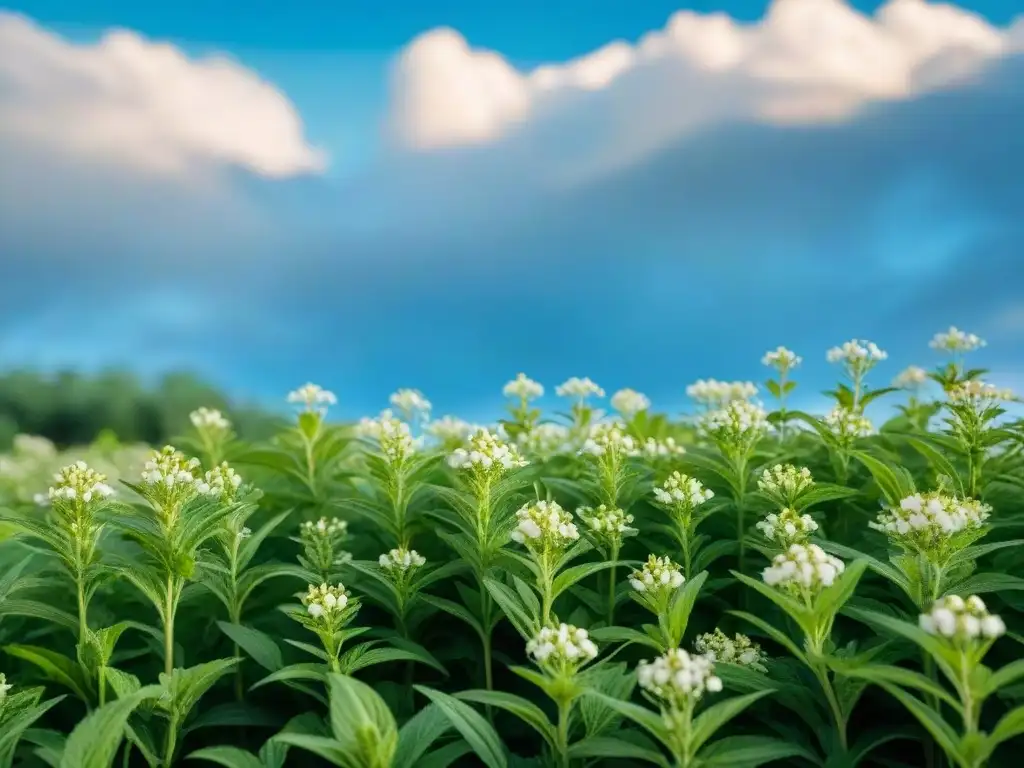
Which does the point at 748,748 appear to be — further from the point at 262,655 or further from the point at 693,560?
the point at 262,655

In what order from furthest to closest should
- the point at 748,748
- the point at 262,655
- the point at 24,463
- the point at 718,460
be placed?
1. the point at 24,463
2. the point at 718,460
3. the point at 262,655
4. the point at 748,748

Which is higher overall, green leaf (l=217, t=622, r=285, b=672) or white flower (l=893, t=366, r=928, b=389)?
white flower (l=893, t=366, r=928, b=389)

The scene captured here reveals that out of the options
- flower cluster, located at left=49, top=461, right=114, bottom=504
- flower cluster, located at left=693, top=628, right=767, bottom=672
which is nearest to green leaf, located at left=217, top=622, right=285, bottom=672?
flower cluster, located at left=49, top=461, right=114, bottom=504

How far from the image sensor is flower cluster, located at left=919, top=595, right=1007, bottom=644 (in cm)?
240

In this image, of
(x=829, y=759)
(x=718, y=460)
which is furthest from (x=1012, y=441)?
(x=829, y=759)

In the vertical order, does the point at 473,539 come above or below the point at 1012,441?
below

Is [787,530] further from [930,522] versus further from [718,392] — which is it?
[718,392]

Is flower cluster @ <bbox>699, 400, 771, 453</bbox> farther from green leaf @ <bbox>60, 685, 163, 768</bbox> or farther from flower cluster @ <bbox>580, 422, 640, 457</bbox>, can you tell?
green leaf @ <bbox>60, 685, 163, 768</bbox>

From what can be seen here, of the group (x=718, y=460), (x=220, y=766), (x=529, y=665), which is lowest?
(x=220, y=766)

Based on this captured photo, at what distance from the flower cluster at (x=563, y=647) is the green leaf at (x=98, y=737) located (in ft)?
4.00

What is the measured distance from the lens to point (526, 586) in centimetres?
346

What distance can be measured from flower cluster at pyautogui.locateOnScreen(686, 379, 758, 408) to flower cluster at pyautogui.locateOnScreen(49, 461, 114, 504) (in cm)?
389

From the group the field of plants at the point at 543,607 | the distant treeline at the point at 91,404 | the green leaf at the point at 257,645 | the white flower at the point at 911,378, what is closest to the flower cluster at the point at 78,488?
the field of plants at the point at 543,607

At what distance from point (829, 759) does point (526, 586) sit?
3.84ft
